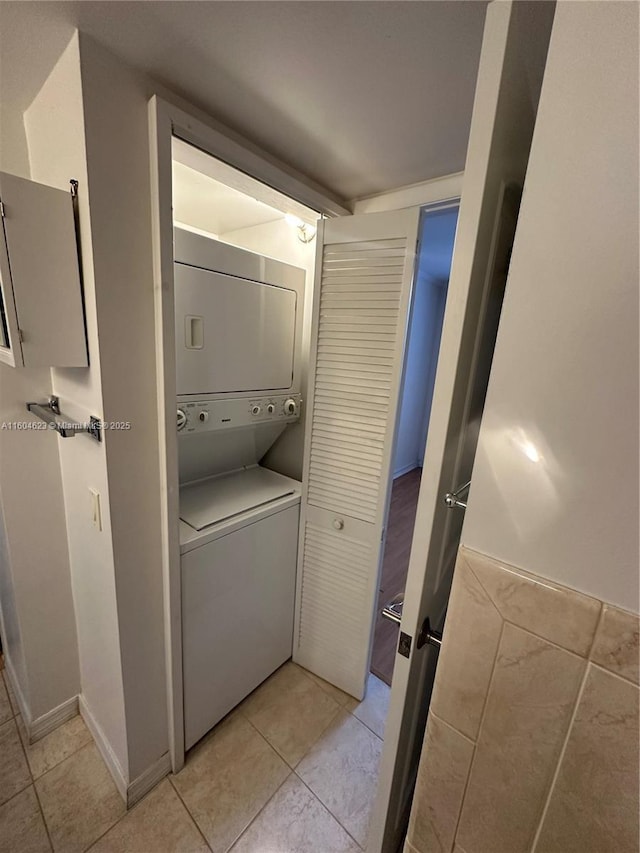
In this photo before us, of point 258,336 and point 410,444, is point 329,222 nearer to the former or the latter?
point 258,336

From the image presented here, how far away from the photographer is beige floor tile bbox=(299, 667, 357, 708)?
173cm

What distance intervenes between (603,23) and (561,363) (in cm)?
38

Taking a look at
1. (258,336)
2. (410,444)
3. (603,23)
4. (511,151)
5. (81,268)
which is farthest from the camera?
(410,444)

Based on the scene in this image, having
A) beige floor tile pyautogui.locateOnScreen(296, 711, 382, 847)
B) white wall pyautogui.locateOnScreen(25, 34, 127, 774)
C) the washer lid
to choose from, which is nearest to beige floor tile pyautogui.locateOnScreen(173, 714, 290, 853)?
beige floor tile pyautogui.locateOnScreen(296, 711, 382, 847)

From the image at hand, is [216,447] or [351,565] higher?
[216,447]

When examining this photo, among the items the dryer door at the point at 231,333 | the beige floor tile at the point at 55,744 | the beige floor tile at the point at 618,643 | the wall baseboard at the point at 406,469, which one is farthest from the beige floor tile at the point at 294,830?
the wall baseboard at the point at 406,469

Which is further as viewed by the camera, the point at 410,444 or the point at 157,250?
the point at 410,444

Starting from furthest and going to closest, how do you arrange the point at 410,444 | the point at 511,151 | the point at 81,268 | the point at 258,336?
the point at 410,444 → the point at 258,336 → the point at 81,268 → the point at 511,151

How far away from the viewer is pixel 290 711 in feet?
5.46

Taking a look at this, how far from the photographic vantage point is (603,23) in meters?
0.40

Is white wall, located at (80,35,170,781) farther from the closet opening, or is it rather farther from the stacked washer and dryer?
the closet opening

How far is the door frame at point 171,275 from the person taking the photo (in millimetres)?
985

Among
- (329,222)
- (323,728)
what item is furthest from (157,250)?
(323,728)

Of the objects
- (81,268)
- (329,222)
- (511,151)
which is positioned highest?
(329,222)
